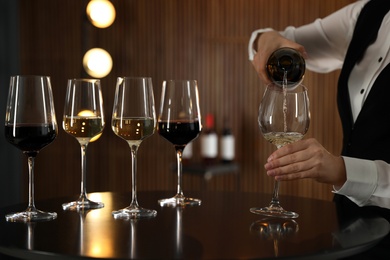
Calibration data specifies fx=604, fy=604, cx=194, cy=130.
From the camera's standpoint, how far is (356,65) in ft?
7.54

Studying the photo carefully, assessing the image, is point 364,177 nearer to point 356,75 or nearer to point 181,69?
point 356,75

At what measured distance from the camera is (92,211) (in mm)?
1550

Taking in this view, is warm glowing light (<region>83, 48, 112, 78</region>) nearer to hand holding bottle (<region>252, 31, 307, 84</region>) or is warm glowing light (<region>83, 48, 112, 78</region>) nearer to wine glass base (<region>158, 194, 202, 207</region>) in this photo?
hand holding bottle (<region>252, 31, 307, 84</region>)

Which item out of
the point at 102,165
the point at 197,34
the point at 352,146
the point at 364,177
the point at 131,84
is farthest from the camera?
the point at 102,165

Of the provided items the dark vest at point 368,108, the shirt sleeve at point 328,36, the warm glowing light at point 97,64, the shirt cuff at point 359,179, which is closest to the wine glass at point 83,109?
the shirt cuff at point 359,179

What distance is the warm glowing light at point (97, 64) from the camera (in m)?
4.45

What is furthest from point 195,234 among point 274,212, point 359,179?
point 359,179

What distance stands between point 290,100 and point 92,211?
581 mm

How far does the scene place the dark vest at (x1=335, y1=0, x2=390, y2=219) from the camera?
204 centimetres

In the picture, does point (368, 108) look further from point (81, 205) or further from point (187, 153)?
point (187, 153)

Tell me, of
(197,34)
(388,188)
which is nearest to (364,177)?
(388,188)

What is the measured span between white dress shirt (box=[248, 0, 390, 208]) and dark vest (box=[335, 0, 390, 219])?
3 centimetres

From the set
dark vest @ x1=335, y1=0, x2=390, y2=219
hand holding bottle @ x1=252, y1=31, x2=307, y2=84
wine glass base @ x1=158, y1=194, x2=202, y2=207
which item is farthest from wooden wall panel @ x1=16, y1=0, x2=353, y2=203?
→ wine glass base @ x1=158, y1=194, x2=202, y2=207

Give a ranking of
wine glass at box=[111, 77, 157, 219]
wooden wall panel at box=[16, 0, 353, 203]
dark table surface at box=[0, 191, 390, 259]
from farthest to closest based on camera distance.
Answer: wooden wall panel at box=[16, 0, 353, 203] → wine glass at box=[111, 77, 157, 219] → dark table surface at box=[0, 191, 390, 259]
